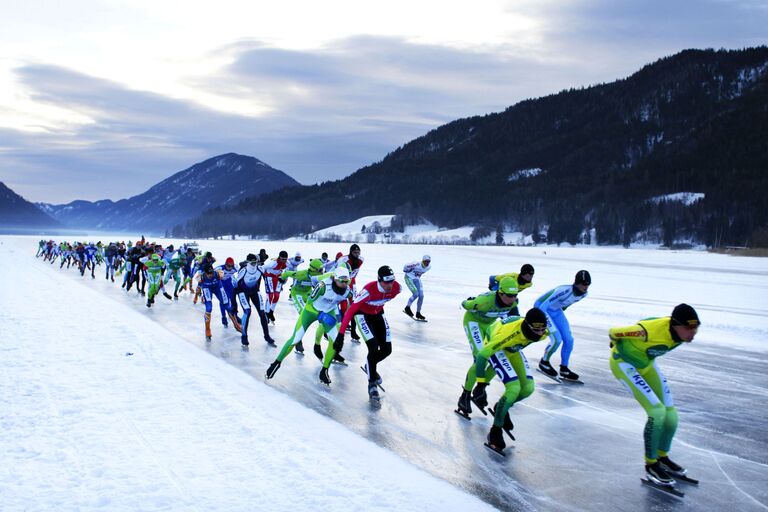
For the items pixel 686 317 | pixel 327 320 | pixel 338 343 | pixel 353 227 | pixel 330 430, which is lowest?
pixel 330 430

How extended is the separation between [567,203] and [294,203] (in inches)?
3854

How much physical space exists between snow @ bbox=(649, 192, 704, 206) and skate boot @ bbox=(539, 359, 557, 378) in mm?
104265

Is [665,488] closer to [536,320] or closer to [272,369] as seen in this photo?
[536,320]

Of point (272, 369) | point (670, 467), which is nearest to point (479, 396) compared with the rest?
point (670, 467)

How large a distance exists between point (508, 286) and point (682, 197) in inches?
4472

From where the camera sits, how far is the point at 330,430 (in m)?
6.19

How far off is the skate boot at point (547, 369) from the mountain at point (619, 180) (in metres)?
71.7

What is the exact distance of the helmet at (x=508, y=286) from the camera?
668 centimetres

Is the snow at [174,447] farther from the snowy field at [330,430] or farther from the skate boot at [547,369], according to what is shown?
the skate boot at [547,369]

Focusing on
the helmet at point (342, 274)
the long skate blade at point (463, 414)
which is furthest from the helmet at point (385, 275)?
the long skate blade at point (463, 414)

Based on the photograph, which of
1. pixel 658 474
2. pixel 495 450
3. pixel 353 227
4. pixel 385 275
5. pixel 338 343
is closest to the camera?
pixel 658 474

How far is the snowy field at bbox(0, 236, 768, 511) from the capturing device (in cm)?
459

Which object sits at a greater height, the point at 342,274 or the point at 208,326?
the point at 342,274

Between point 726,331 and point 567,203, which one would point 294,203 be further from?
point 726,331
